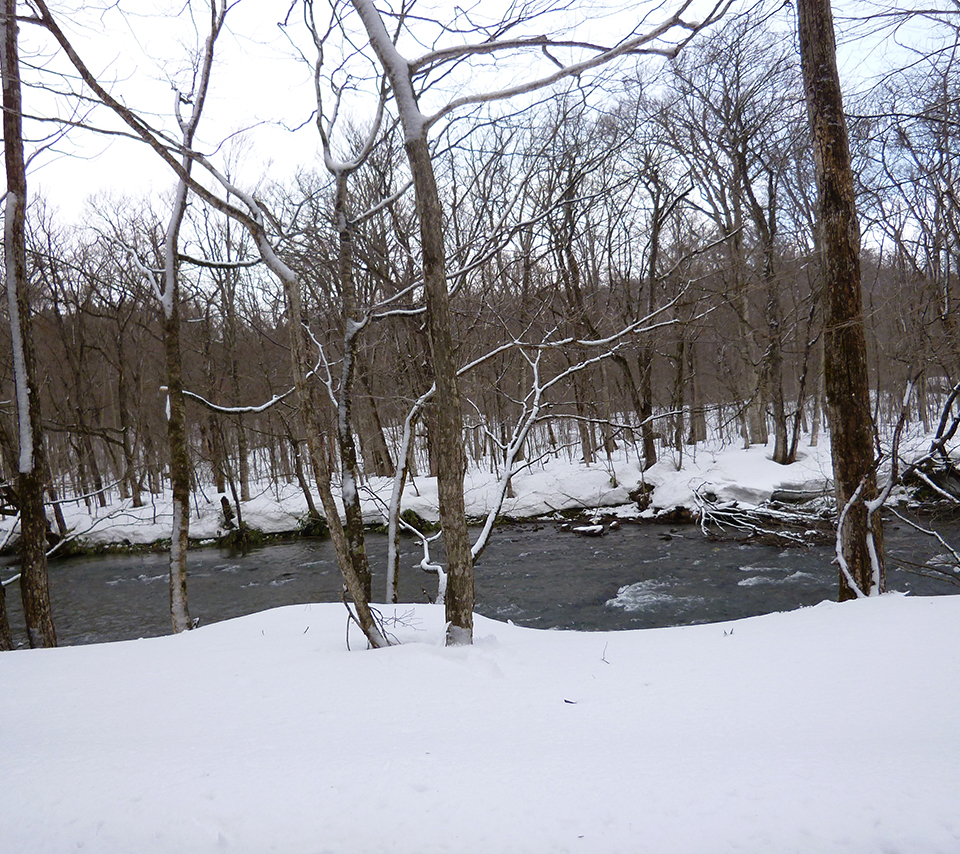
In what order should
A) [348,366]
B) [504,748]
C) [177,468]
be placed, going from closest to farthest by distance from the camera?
[504,748] → [177,468] → [348,366]

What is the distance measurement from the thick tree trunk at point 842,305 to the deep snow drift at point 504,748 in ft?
4.62

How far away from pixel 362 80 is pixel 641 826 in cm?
704

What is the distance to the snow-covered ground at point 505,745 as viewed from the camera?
1709 millimetres

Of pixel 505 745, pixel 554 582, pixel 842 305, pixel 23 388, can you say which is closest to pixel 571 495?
pixel 554 582

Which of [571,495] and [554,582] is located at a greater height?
[571,495]

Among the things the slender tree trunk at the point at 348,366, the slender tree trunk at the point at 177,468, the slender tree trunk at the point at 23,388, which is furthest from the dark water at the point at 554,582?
the slender tree trunk at the point at 23,388

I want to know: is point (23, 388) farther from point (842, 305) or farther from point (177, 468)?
point (842, 305)

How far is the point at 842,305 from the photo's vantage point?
4992 mm

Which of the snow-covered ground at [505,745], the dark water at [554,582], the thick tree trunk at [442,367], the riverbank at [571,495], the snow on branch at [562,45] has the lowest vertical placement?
the dark water at [554,582]

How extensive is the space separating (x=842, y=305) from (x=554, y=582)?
7520 mm

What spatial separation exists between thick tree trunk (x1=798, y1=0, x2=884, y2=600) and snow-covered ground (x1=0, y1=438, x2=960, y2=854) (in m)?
1.19

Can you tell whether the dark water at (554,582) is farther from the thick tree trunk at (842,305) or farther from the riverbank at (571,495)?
the thick tree trunk at (842,305)

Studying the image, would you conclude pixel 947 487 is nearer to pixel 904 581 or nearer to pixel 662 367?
pixel 904 581

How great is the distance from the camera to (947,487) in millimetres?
13086
